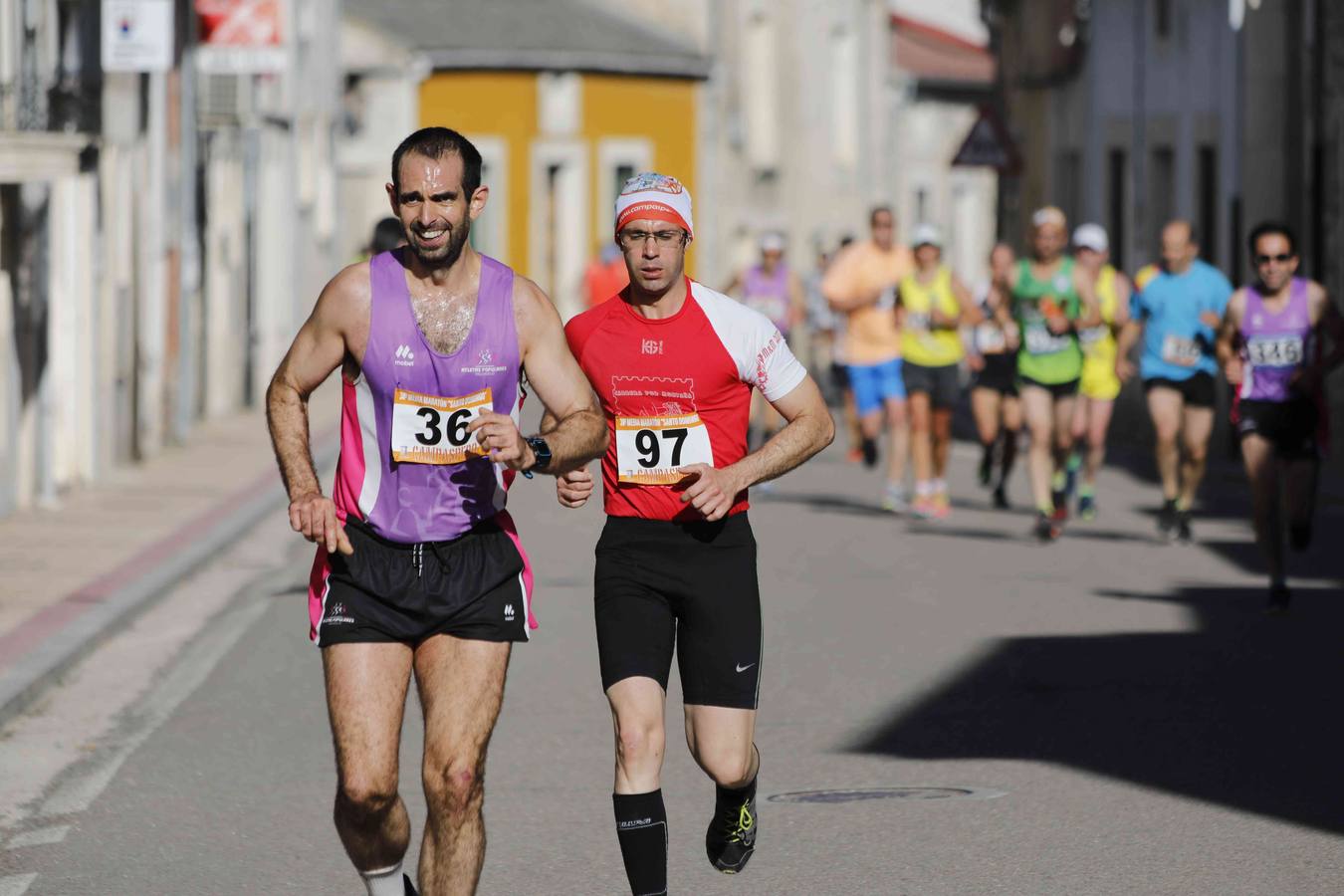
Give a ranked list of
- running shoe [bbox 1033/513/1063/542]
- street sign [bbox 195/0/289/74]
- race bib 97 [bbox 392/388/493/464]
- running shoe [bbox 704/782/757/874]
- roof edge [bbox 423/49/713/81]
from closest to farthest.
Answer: race bib 97 [bbox 392/388/493/464], running shoe [bbox 704/782/757/874], running shoe [bbox 1033/513/1063/542], street sign [bbox 195/0/289/74], roof edge [bbox 423/49/713/81]

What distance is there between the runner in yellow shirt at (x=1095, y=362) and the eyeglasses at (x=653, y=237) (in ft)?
33.8

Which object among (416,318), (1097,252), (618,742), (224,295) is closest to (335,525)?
(416,318)

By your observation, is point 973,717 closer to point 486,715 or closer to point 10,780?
point 10,780

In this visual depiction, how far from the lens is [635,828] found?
6617 mm

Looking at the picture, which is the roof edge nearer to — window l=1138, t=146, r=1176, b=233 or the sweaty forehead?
window l=1138, t=146, r=1176, b=233

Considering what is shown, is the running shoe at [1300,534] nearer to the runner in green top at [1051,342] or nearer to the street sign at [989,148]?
the runner in green top at [1051,342]

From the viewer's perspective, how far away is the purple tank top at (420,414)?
20.1 ft

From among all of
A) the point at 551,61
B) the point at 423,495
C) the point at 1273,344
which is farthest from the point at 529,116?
the point at 423,495

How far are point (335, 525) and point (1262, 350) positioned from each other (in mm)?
7830

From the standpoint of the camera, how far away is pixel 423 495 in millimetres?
6156

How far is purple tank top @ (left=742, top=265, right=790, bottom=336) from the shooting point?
2191cm

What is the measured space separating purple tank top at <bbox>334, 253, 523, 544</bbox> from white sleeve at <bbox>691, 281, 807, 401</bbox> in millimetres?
814

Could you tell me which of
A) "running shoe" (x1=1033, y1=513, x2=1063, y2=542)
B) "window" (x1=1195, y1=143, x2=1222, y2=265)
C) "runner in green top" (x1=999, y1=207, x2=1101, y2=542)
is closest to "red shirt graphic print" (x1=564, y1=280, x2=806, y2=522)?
"running shoe" (x1=1033, y1=513, x2=1063, y2=542)

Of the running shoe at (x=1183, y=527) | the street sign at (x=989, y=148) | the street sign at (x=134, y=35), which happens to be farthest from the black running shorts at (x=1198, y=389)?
the street sign at (x=989, y=148)
